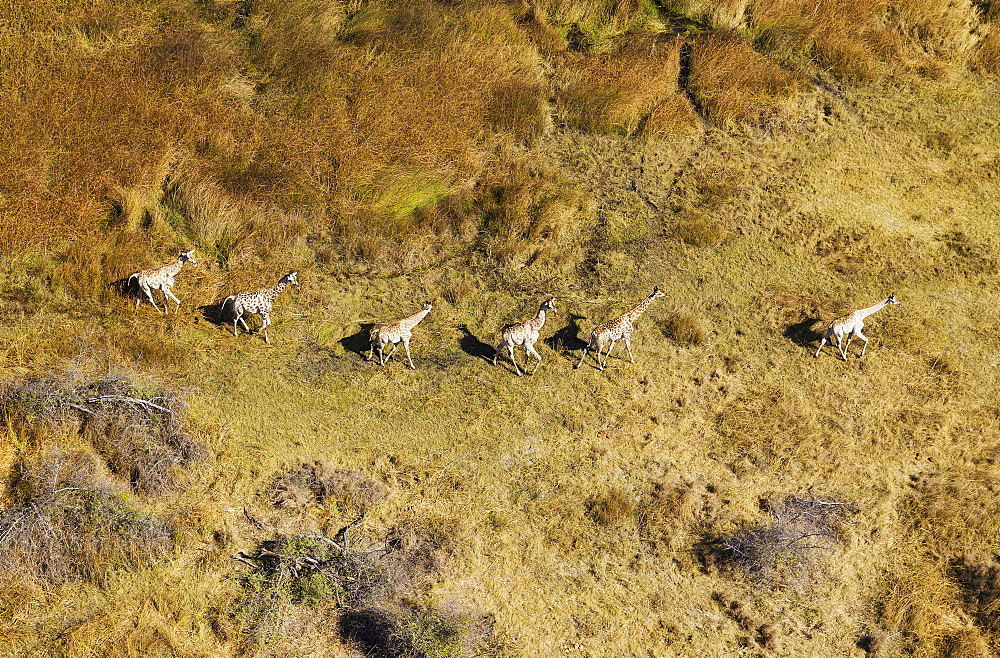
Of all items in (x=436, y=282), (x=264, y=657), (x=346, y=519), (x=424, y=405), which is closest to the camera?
(x=264, y=657)

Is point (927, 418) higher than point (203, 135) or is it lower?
lower

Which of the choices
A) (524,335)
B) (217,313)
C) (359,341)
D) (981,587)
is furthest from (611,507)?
(217,313)

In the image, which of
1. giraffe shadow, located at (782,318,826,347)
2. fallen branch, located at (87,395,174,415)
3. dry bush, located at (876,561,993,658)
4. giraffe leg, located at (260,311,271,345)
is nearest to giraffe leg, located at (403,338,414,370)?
giraffe leg, located at (260,311,271,345)

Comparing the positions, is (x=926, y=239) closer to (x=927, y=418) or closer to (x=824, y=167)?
(x=824, y=167)

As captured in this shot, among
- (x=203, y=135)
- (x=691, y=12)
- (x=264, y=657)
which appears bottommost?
(x=264, y=657)

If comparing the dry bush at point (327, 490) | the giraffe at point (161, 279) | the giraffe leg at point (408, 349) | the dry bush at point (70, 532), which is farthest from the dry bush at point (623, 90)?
the dry bush at point (70, 532)

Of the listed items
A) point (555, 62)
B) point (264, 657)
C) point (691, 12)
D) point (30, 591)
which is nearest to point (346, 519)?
point (264, 657)

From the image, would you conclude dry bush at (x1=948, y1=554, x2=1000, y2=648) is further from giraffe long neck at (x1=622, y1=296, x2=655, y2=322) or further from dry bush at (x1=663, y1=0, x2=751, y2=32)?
dry bush at (x1=663, y1=0, x2=751, y2=32)
